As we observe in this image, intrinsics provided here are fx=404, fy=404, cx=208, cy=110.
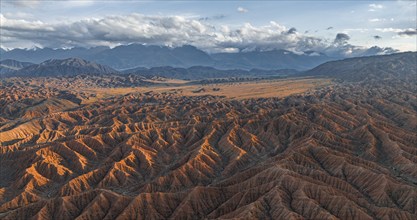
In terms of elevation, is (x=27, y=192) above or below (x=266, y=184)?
below

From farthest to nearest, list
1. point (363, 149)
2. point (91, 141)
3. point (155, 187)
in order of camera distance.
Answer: point (91, 141) < point (363, 149) < point (155, 187)

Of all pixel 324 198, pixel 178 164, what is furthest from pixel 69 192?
pixel 324 198

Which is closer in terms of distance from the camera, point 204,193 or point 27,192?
point 204,193

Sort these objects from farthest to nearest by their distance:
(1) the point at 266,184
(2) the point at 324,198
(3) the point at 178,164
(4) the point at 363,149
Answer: (4) the point at 363,149
(3) the point at 178,164
(1) the point at 266,184
(2) the point at 324,198

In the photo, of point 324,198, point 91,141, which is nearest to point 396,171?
point 324,198

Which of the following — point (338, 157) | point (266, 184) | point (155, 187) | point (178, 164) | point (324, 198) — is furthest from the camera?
point (178, 164)

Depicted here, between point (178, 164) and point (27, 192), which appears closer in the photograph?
point (27, 192)

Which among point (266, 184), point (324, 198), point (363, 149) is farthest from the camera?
point (363, 149)

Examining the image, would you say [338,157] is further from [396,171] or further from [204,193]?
[204,193]

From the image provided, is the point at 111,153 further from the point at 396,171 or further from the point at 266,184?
the point at 396,171
